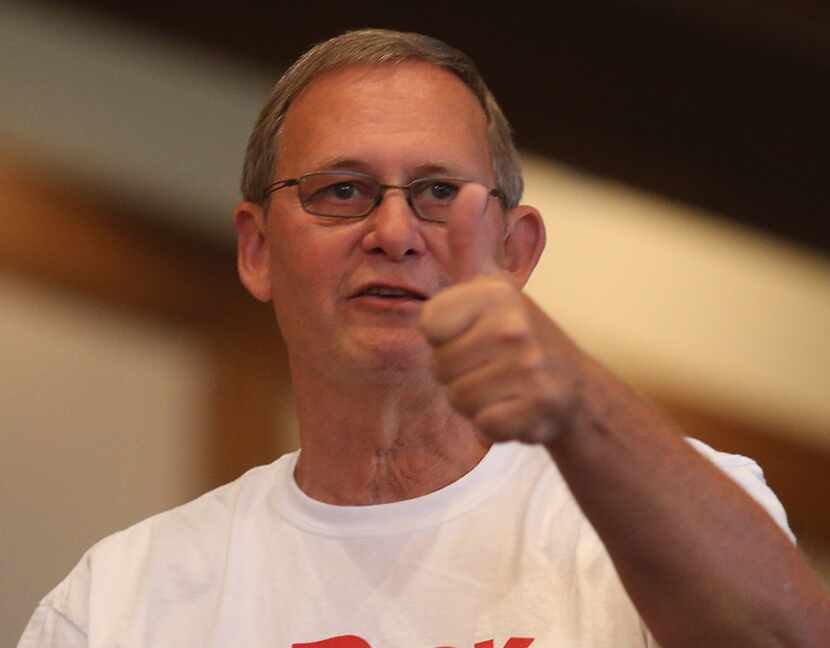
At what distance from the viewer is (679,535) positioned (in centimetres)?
131

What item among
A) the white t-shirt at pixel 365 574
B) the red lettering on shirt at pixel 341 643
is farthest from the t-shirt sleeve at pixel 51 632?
the red lettering on shirt at pixel 341 643

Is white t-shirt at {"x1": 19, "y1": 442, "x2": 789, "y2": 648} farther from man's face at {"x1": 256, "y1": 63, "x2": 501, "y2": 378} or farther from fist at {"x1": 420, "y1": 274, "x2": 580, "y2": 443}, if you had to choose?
fist at {"x1": 420, "y1": 274, "x2": 580, "y2": 443}

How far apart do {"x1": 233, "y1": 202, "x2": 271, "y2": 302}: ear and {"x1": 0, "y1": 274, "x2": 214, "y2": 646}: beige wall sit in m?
1.39

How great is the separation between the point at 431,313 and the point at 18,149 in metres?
2.37

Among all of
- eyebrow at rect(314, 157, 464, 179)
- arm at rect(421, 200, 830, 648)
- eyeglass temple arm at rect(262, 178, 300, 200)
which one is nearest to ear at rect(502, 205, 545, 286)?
eyebrow at rect(314, 157, 464, 179)

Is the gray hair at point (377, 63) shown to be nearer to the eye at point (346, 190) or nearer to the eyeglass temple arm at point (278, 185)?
the eyeglass temple arm at point (278, 185)

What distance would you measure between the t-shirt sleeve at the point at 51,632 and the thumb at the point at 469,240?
789 mm

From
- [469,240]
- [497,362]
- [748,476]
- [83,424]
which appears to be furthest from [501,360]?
[83,424]

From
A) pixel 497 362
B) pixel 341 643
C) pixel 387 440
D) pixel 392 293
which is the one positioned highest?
pixel 392 293

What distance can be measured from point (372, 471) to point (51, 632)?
16.5 inches

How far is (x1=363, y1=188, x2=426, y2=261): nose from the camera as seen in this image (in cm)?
178

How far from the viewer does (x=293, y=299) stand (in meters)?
1.91

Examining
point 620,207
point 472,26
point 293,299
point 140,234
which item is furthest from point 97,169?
point 293,299

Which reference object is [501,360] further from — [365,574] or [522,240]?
[522,240]
